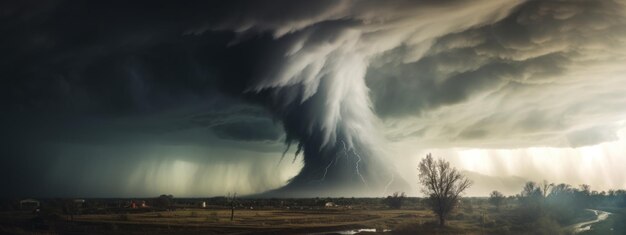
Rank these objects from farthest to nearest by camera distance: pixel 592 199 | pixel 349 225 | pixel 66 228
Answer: pixel 592 199 → pixel 349 225 → pixel 66 228

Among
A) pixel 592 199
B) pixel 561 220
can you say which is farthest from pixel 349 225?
pixel 592 199

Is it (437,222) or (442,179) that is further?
(442,179)

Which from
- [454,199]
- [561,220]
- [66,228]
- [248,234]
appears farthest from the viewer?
[561,220]

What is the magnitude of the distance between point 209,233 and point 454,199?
43.1 m

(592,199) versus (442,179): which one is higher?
(442,179)

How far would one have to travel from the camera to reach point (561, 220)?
90.4m

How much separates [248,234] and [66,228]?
25.1 metres

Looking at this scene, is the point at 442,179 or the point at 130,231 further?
the point at 442,179

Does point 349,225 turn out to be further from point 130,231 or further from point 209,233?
point 130,231

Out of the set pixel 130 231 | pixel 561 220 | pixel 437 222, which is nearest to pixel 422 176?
pixel 437 222

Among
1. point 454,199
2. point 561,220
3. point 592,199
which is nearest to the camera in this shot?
point 454,199

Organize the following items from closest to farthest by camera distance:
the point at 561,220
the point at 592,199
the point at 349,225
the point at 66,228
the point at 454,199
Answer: the point at 66,228
the point at 349,225
the point at 454,199
the point at 561,220
the point at 592,199

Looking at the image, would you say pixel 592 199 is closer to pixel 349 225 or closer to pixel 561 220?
pixel 561 220

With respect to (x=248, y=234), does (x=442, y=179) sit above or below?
above
